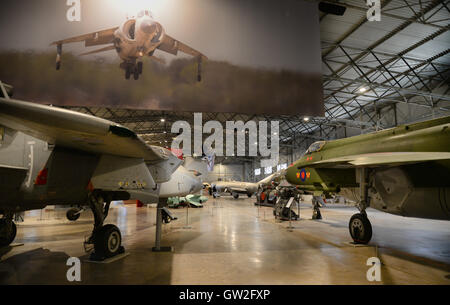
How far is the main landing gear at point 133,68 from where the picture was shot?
22.9 feet

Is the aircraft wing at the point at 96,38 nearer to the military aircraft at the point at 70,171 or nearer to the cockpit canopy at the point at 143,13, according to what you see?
the cockpit canopy at the point at 143,13

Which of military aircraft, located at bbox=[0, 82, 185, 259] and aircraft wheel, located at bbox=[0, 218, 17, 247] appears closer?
military aircraft, located at bbox=[0, 82, 185, 259]

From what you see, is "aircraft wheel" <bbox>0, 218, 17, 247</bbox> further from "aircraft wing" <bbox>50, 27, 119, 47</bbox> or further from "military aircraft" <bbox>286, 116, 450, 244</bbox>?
"military aircraft" <bbox>286, 116, 450, 244</bbox>

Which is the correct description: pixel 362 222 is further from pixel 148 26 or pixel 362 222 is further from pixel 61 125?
pixel 148 26

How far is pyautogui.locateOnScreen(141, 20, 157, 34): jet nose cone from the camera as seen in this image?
6965mm

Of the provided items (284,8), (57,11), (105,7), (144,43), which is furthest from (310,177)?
(57,11)

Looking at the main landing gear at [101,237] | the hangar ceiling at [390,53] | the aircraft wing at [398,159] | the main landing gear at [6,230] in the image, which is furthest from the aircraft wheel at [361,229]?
the main landing gear at [6,230]

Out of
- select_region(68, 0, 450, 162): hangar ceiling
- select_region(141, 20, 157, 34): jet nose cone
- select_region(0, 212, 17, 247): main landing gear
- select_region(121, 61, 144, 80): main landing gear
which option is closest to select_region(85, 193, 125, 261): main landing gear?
select_region(0, 212, 17, 247): main landing gear

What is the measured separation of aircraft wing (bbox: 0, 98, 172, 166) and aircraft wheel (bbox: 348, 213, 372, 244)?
18.3 feet

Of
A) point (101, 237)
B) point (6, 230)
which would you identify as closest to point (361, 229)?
point (101, 237)

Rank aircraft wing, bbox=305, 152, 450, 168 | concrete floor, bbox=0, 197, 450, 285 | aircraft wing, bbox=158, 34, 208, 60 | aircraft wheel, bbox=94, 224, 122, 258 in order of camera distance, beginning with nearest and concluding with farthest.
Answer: concrete floor, bbox=0, 197, 450, 285 < aircraft wing, bbox=305, 152, 450, 168 < aircraft wheel, bbox=94, 224, 122, 258 < aircraft wing, bbox=158, 34, 208, 60
